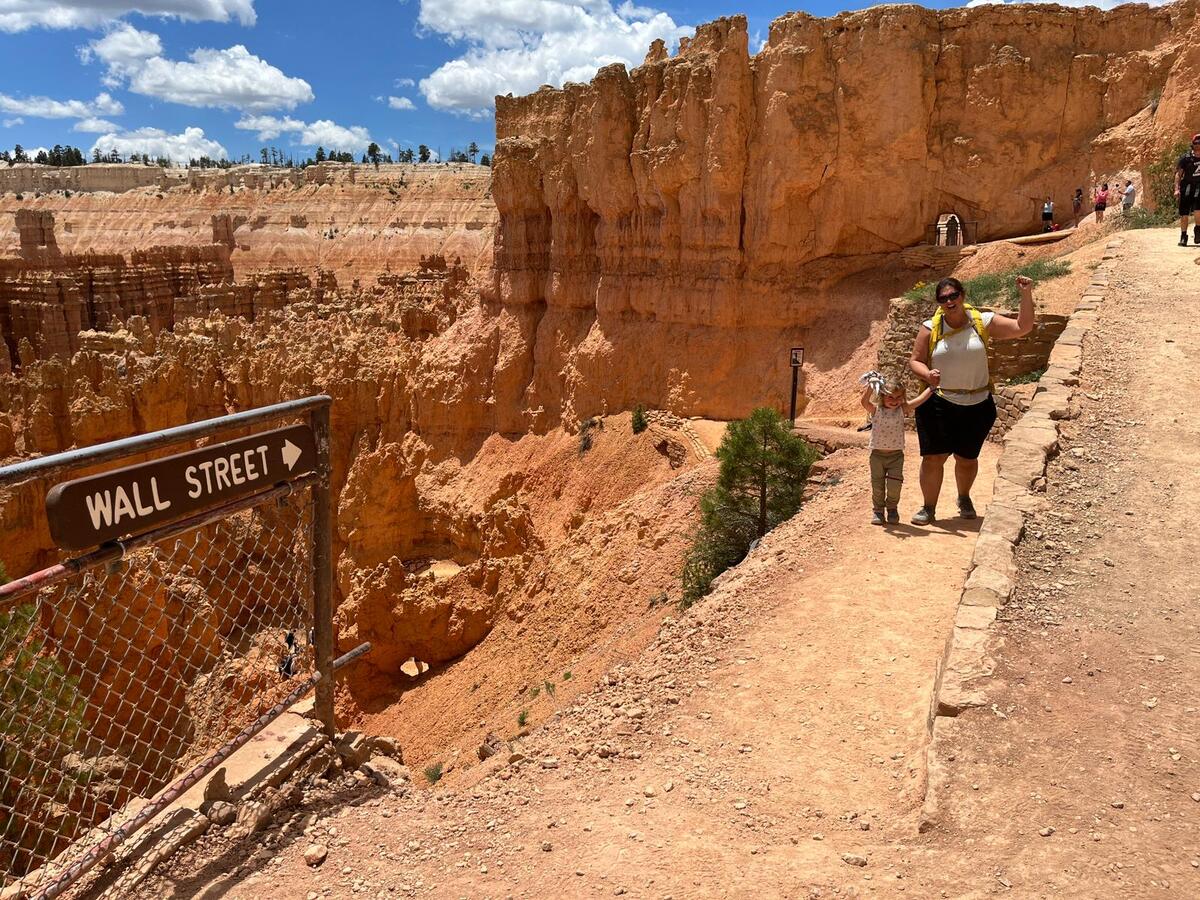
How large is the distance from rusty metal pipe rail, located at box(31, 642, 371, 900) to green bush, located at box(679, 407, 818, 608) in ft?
20.5

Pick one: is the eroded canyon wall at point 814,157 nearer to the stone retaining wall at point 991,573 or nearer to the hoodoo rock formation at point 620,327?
the hoodoo rock formation at point 620,327

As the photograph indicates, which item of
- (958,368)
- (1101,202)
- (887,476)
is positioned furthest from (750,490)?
(1101,202)

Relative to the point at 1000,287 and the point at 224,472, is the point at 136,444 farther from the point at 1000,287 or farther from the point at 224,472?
the point at 1000,287

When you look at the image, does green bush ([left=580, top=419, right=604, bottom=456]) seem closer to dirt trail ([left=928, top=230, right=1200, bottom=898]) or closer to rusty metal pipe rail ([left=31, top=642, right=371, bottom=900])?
dirt trail ([left=928, top=230, right=1200, bottom=898])

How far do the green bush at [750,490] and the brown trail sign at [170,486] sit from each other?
23.2ft

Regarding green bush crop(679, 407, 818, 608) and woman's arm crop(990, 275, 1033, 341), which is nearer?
woman's arm crop(990, 275, 1033, 341)

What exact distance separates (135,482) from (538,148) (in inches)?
863

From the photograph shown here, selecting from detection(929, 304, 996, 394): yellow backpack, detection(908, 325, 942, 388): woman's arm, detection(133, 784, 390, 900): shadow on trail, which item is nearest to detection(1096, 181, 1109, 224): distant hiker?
detection(929, 304, 996, 394): yellow backpack

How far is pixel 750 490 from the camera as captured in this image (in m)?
10.7

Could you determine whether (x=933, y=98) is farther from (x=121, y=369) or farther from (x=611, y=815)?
(x=121, y=369)

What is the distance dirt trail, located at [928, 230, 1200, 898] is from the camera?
3.11 m

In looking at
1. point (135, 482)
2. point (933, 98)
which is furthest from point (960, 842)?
point (933, 98)

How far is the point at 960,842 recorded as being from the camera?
329 centimetres

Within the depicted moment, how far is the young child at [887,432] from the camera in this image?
7352mm
